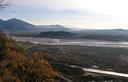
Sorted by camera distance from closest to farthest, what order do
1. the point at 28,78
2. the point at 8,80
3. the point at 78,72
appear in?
the point at 8,80
the point at 28,78
the point at 78,72

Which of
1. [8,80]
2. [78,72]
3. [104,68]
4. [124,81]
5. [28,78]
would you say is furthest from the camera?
[104,68]

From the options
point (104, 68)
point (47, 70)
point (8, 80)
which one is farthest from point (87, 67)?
point (8, 80)

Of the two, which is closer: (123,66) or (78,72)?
(78,72)

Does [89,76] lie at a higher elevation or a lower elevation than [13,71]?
lower

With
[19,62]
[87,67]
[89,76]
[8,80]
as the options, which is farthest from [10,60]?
[87,67]

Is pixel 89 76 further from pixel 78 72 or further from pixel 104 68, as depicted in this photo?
pixel 104 68

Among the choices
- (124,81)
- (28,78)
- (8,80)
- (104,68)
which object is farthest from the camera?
(104,68)

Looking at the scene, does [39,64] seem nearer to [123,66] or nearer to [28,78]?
[28,78]

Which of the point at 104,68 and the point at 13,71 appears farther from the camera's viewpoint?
the point at 104,68

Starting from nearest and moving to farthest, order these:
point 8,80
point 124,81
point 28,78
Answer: point 8,80 < point 28,78 < point 124,81
